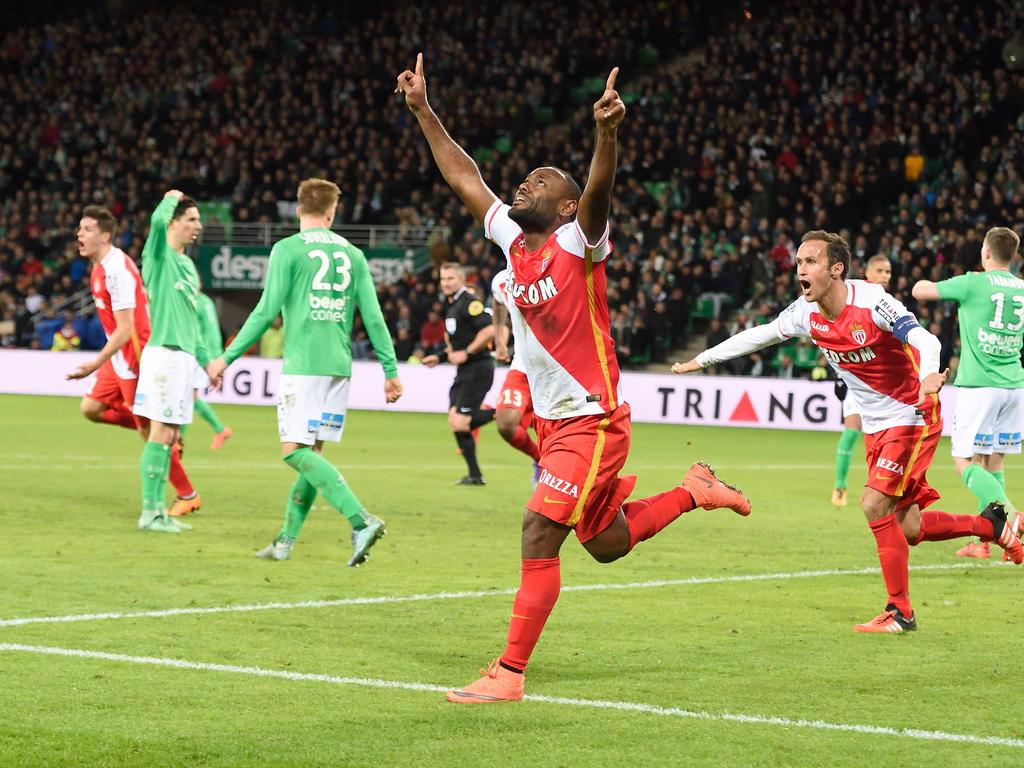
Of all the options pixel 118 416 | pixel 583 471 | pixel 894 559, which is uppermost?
pixel 583 471

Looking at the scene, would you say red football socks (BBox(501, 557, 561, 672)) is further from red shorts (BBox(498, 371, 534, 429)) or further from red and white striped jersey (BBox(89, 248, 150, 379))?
red shorts (BBox(498, 371, 534, 429))

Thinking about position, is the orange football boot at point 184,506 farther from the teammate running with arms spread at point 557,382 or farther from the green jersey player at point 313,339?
the teammate running with arms spread at point 557,382

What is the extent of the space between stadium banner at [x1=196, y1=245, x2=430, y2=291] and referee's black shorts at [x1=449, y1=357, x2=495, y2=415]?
18069 mm

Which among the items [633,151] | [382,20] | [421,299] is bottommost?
[421,299]

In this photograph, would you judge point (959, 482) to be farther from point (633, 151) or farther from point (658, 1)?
point (658, 1)

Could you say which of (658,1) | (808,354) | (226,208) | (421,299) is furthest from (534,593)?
(658,1)

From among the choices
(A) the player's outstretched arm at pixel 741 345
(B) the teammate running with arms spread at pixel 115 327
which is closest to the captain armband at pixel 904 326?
(A) the player's outstretched arm at pixel 741 345

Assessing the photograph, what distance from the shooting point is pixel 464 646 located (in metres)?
7.16

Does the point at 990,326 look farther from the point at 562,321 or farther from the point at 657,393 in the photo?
the point at 657,393

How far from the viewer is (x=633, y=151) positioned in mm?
33969

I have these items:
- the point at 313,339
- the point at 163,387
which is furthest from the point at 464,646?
the point at 163,387

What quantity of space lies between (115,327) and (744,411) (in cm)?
1531

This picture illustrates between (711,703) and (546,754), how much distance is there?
104 centimetres

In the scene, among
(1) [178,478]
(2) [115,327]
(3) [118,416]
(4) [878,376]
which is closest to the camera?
(4) [878,376]
